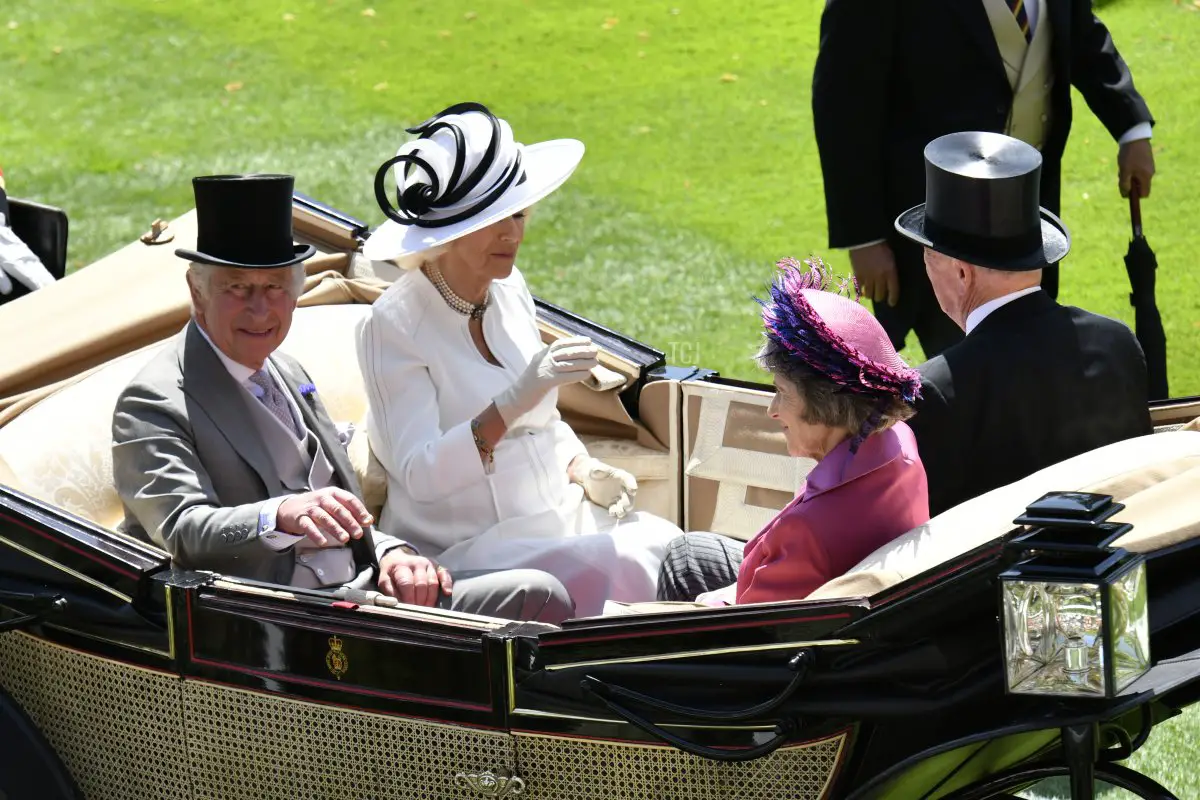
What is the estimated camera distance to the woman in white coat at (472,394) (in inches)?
128

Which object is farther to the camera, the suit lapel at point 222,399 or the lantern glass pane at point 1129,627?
the suit lapel at point 222,399

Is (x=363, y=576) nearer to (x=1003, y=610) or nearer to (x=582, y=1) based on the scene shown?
(x=1003, y=610)

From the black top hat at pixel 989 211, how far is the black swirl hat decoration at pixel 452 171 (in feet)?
2.76

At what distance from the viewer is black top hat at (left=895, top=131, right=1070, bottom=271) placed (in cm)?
289

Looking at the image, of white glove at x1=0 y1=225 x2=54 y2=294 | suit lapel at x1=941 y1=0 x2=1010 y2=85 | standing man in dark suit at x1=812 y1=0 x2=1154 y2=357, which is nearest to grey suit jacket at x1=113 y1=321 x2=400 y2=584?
white glove at x1=0 y1=225 x2=54 y2=294

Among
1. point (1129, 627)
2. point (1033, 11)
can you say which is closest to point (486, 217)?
point (1129, 627)

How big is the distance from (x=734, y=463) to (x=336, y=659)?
1312mm

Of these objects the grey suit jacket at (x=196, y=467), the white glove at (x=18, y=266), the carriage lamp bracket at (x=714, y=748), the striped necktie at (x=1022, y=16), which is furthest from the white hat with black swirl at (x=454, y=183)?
the white glove at (x=18, y=266)

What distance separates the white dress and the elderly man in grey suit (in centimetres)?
18

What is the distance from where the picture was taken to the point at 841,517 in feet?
8.38

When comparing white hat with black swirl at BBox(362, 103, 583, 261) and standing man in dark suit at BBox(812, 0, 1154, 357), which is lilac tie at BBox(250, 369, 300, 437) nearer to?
white hat with black swirl at BBox(362, 103, 583, 261)

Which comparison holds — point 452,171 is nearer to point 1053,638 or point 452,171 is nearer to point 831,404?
point 831,404

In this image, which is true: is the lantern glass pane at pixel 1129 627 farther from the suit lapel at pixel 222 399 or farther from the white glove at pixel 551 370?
the suit lapel at pixel 222 399

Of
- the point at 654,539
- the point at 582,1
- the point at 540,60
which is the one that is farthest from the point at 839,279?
the point at 582,1
